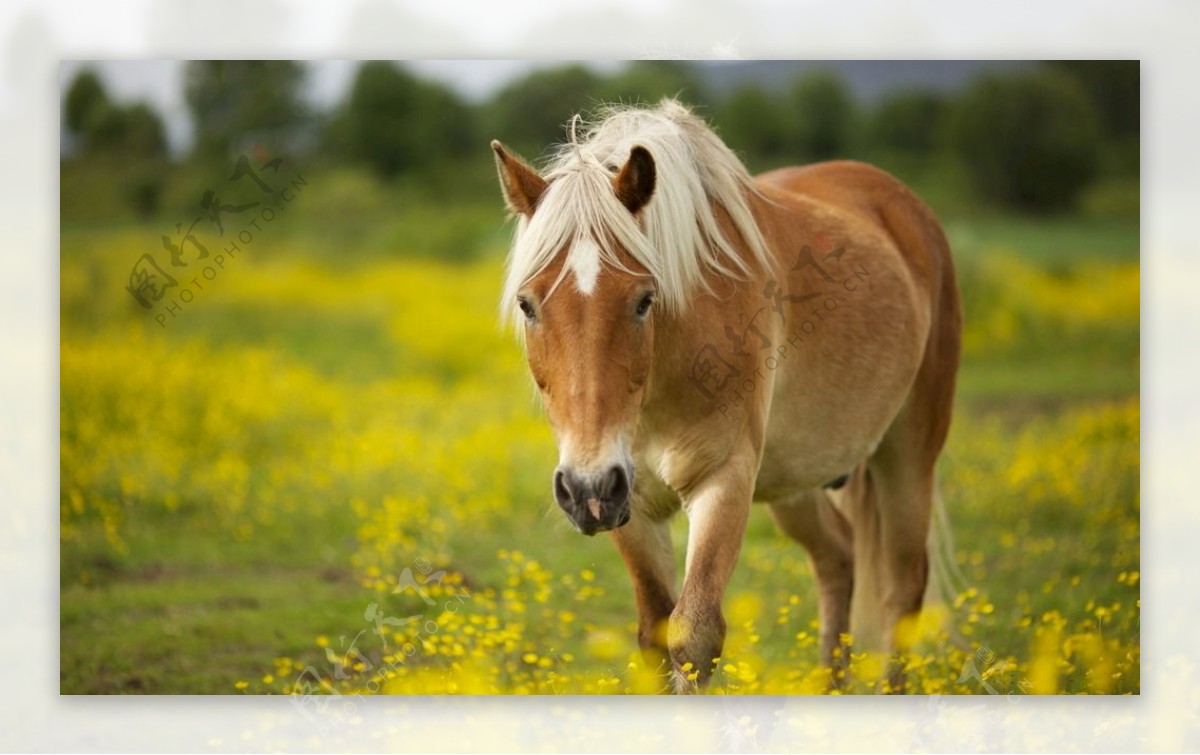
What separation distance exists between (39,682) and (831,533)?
2.83 meters

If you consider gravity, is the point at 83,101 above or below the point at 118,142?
above

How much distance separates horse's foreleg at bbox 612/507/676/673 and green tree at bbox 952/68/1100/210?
7.81 feet

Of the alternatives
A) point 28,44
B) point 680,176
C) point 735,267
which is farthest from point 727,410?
point 28,44

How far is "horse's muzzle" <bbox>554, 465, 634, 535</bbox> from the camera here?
3.03 m

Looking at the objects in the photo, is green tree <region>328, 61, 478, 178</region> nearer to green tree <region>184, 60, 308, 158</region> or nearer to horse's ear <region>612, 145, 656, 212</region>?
green tree <region>184, 60, 308, 158</region>

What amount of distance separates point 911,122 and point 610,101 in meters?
1.50

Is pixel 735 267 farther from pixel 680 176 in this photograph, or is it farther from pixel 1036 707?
pixel 1036 707

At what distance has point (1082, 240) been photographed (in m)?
5.04

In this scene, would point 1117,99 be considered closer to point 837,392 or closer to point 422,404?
point 837,392

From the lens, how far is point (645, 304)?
325 cm

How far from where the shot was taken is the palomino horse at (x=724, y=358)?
3.18m

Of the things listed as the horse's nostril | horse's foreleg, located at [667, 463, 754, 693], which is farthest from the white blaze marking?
horse's foreleg, located at [667, 463, 754, 693]

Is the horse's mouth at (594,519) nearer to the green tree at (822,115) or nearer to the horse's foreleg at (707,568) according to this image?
the horse's foreleg at (707,568)

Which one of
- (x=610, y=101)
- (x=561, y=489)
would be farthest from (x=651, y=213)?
(x=610, y=101)
